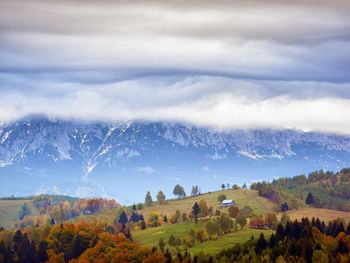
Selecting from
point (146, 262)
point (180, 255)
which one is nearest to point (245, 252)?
point (180, 255)

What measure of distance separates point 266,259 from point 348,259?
29.4 metres

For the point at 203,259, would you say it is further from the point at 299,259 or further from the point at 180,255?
the point at 299,259

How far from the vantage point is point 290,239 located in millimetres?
197875

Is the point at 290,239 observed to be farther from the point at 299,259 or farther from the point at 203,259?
the point at 203,259

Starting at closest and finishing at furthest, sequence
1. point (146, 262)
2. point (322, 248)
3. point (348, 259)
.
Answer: point (348, 259) → point (322, 248) → point (146, 262)

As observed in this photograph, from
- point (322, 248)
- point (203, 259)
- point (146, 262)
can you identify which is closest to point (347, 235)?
point (322, 248)

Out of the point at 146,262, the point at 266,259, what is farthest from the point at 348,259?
the point at 146,262

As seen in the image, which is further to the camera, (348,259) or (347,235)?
(347,235)

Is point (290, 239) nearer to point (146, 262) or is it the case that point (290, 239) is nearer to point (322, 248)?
point (322, 248)

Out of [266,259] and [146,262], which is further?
[146,262]

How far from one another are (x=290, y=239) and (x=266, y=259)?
2671cm

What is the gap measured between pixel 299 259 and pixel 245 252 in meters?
21.8

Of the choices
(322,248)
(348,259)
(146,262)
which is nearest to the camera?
(348,259)

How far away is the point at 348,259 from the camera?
564ft
